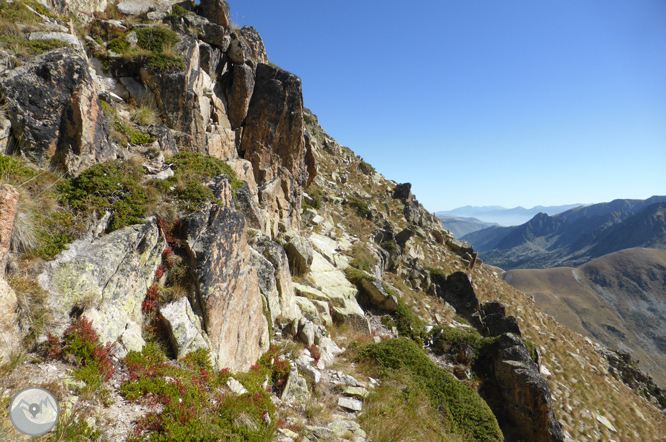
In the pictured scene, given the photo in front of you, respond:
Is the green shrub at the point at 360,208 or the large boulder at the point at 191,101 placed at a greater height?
the large boulder at the point at 191,101

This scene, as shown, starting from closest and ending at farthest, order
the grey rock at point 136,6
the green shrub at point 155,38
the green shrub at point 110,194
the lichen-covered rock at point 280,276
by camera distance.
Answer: the green shrub at point 110,194, the lichen-covered rock at point 280,276, the green shrub at point 155,38, the grey rock at point 136,6

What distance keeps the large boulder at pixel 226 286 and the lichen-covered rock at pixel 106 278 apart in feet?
3.66

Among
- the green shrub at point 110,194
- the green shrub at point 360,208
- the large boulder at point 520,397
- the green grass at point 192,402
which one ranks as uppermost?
the green shrub at point 360,208

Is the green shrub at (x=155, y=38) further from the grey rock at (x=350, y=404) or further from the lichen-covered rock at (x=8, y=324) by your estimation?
the grey rock at (x=350, y=404)

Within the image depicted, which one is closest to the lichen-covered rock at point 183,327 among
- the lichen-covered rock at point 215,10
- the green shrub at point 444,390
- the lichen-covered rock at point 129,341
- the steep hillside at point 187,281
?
the steep hillside at point 187,281

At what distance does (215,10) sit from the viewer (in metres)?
18.8

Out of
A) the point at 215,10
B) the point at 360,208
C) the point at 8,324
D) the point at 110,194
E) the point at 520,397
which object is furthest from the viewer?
the point at 360,208

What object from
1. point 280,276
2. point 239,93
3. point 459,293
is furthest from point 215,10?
point 459,293

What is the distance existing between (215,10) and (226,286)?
1996 centimetres

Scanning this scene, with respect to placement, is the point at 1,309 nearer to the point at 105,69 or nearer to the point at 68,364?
the point at 68,364

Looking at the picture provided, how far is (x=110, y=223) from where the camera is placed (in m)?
6.87

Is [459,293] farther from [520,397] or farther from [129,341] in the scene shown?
[129,341]

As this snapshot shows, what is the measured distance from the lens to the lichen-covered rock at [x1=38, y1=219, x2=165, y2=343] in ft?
17.6

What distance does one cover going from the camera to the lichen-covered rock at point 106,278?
5.37 m
